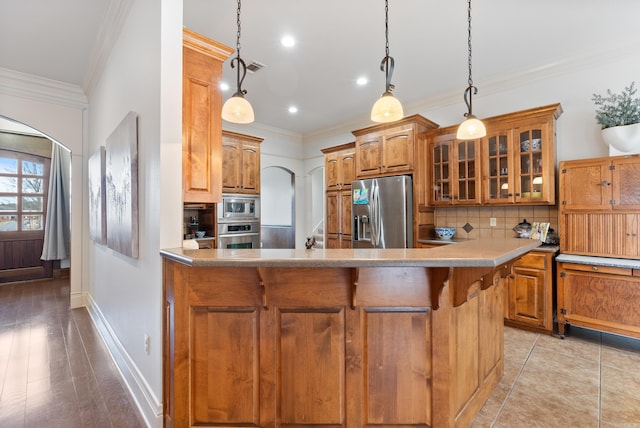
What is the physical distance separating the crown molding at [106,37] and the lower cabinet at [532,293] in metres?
4.46

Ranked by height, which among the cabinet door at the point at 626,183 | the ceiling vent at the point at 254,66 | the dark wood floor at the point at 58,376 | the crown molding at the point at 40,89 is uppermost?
the ceiling vent at the point at 254,66

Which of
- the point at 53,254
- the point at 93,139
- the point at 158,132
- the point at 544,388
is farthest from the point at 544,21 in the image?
the point at 53,254

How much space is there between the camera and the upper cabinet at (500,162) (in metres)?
3.45

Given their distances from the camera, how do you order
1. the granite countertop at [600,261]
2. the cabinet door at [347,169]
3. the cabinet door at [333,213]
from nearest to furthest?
the granite countertop at [600,261] < the cabinet door at [347,169] < the cabinet door at [333,213]

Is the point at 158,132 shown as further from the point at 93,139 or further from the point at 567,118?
the point at 567,118

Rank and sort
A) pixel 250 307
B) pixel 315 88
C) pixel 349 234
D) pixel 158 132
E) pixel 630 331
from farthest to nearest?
pixel 349 234 → pixel 315 88 → pixel 630 331 → pixel 158 132 → pixel 250 307

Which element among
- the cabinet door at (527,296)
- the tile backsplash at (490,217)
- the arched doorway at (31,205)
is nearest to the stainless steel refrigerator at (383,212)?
the tile backsplash at (490,217)

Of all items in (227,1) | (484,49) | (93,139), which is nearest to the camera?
(227,1)

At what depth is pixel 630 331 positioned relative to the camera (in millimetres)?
2865

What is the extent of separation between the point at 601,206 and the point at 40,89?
6772 millimetres

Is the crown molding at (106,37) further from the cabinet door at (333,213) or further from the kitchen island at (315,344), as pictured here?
the cabinet door at (333,213)

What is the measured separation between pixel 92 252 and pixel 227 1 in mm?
3724

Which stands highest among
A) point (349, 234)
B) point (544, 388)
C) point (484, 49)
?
point (484, 49)

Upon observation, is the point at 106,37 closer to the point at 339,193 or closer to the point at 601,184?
the point at 339,193
